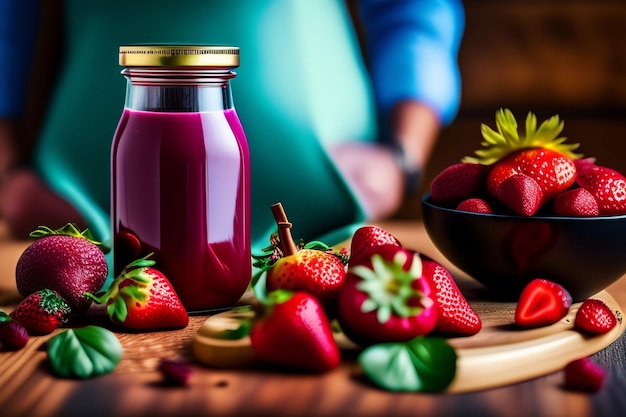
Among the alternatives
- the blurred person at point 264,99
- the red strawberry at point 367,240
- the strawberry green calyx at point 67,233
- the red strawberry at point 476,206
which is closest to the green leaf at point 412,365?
the red strawberry at point 367,240

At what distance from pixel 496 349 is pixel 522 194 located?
0.21 meters

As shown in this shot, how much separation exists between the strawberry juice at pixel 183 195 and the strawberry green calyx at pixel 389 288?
220mm

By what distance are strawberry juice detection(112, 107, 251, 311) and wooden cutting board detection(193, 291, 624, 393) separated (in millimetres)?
62

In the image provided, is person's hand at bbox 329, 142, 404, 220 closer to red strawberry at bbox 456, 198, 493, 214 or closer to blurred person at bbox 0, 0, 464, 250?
blurred person at bbox 0, 0, 464, 250

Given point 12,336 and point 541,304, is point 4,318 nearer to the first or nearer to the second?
point 12,336

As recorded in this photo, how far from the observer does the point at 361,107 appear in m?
1.81

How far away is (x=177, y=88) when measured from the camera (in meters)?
0.90

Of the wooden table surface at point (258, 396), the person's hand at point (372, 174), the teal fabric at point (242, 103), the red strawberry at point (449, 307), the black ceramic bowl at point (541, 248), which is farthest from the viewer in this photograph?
the person's hand at point (372, 174)

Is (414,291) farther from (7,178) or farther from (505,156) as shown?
(7,178)

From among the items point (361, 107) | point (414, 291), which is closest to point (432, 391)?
point (414, 291)

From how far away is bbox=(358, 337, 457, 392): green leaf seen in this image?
709 millimetres

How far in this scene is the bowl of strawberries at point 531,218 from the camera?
923 millimetres

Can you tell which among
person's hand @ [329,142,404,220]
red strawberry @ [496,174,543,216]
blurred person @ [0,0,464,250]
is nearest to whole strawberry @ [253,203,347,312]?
red strawberry @ [496,174,543,216]

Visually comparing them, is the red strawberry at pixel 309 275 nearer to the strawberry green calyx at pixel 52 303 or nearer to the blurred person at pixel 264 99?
the strawberry green calyx at pixel 52 303
